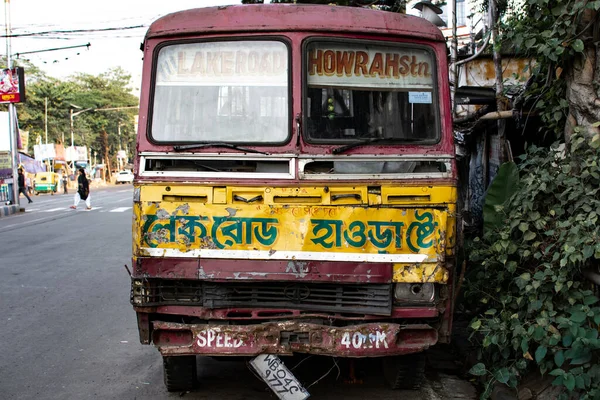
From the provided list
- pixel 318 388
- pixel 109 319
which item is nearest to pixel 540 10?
pixel 318 388

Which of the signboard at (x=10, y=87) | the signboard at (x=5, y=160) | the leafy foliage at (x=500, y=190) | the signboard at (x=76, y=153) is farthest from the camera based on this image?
the signboard at (x=76, y=153)

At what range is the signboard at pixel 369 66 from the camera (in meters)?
4.24

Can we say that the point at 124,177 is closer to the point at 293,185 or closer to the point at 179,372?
the point at 179,372

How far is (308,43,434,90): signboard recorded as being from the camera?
13.9 ft

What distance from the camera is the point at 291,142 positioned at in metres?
4.13

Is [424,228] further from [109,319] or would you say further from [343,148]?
[109,319]

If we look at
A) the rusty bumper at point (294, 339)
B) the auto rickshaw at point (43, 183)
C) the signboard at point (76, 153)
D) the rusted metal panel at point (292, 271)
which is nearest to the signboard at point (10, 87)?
the auto rickshaw at point (43, 183)

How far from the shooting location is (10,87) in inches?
900

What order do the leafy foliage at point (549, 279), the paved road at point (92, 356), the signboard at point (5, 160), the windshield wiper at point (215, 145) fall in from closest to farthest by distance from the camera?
the leafy foliage at point (549, 279), the windshield wiper at point (215, 145), the paved road at point (92, 356), the signboard at point (5, 160)

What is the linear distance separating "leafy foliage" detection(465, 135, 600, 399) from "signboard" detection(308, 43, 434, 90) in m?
1.12

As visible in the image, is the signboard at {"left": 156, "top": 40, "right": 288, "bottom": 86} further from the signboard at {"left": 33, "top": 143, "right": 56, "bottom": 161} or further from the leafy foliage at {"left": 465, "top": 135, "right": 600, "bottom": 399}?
the signboard at {"left": 33, "top": 143, "right": 56, "bottom": 161}

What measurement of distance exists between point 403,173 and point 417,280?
2.22 ft

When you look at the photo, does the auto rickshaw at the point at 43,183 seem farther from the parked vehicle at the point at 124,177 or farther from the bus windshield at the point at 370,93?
the bus windshield at the point at 370,93

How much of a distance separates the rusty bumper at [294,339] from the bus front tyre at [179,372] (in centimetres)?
50
